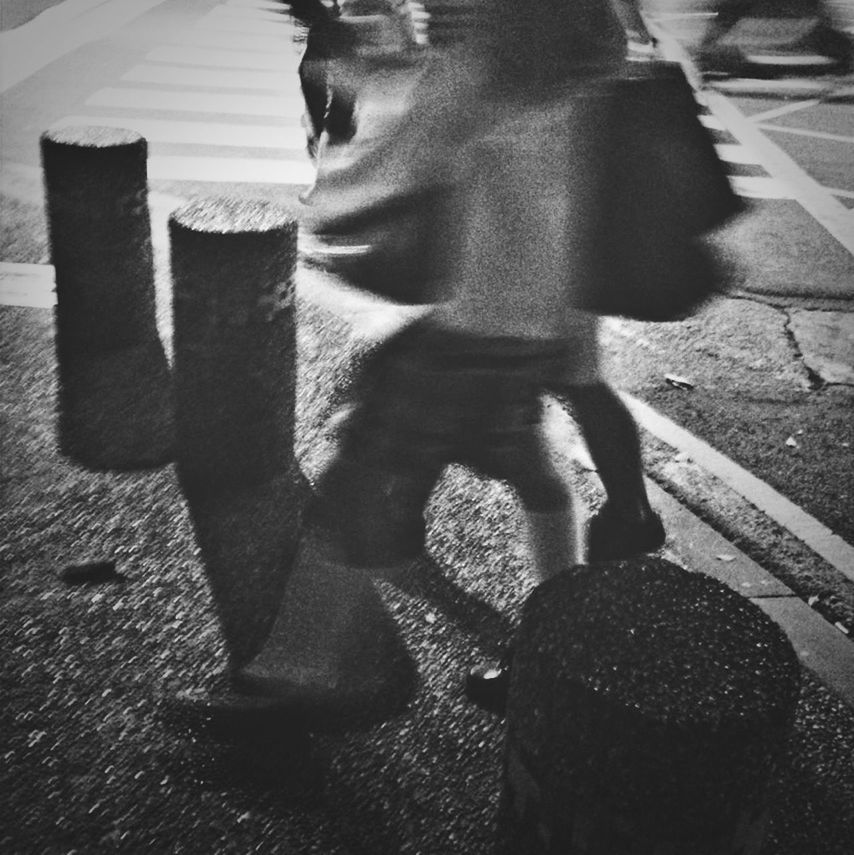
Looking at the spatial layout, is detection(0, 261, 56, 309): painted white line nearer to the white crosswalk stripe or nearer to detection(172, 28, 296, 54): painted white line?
the white crosswalk stripe

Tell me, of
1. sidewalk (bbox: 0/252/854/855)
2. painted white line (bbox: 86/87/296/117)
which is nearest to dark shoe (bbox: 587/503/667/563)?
sidewalk (bbox: 0/252/854/855)

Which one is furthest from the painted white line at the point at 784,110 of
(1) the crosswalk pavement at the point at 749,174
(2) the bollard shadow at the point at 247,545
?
(2) the bollard shadow at the point at 247,545

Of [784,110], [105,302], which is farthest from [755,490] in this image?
[784,110]

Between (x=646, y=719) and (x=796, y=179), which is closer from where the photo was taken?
(x=646, y=719)

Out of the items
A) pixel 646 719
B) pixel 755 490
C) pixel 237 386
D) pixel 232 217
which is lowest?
pixel 755 490

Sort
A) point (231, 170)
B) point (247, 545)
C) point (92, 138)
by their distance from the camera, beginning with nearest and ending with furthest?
point (247, 545) < point (92, 138) < point (231, 170)

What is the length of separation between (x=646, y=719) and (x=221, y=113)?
813cm

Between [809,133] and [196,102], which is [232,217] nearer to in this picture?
[196,102]

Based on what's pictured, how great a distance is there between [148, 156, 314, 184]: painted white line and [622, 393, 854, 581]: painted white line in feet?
11.9

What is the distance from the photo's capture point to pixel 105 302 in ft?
14.9

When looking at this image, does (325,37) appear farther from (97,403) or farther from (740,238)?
(740,238)

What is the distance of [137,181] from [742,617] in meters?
3.29

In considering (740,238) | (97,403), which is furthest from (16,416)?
(740,238)

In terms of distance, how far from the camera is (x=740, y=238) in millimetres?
6555
